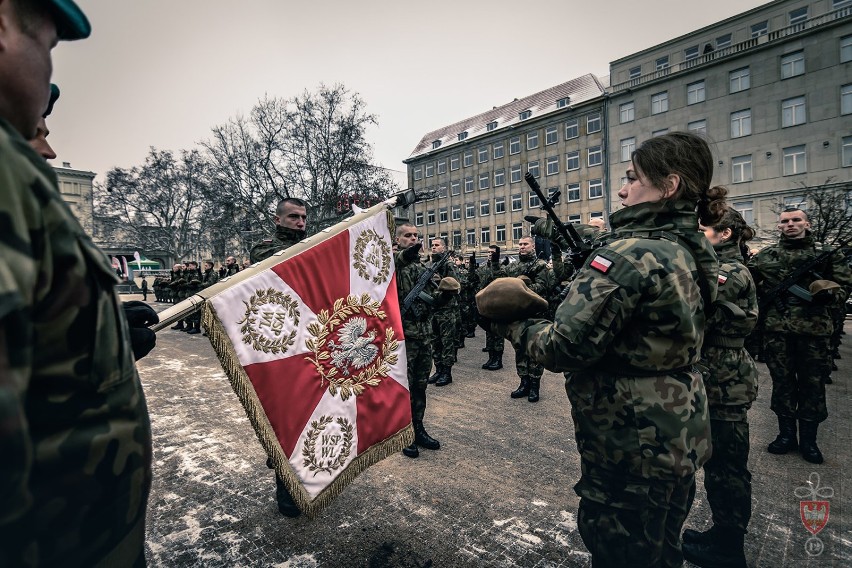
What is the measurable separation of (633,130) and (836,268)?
32.3 m

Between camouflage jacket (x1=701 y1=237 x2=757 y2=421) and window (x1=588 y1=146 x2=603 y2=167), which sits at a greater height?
window (x1=588 y1=146 x2=603 y2=167)

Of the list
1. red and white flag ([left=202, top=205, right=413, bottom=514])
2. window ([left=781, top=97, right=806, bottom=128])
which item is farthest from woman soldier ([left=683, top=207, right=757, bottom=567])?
window ([left=781, top=97, right=806, bottom=128])

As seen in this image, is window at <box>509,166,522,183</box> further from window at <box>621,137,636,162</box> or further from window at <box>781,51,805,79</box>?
window at <box>781,51,805,79</box>

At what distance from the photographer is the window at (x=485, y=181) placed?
43019 millimetres

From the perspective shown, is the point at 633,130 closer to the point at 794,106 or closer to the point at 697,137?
the point at 794,106

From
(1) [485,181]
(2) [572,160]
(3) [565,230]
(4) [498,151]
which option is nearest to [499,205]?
(1) [485,181]

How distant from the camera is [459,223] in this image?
45594 mm

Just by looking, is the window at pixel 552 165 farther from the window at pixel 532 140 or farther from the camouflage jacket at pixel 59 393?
the camouflage jacket at pixel 59 393

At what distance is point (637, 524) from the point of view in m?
1.79

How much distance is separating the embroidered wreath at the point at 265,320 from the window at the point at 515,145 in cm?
4152

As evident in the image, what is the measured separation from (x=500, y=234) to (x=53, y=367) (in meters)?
42.1

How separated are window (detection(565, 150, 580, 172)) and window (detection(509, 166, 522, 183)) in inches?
190

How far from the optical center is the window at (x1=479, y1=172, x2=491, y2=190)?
4302 cm

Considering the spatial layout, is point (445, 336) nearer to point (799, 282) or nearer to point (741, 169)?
point (799, 282)
